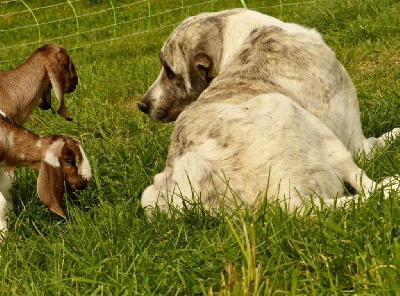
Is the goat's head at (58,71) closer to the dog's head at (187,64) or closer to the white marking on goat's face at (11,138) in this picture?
the dog's head at (187,64)

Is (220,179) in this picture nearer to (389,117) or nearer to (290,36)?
(290,36)

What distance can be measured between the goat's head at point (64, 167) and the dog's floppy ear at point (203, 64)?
99cm

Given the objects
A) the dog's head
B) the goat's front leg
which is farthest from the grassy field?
the dog's head

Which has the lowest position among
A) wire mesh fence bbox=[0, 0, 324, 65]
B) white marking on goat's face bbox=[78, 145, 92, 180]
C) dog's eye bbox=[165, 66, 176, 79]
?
wire mesh fence bbox=[0, 0, 324, 65]

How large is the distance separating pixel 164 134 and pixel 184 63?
2.80ft

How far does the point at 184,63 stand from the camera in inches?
188

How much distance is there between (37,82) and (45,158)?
1.45 m

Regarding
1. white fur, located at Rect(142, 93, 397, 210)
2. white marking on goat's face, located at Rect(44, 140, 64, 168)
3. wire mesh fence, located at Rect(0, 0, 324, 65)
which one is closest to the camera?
white fur, located at Rect(142, 93, 397, 210)

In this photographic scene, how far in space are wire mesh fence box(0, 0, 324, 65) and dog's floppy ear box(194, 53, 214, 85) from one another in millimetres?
7006

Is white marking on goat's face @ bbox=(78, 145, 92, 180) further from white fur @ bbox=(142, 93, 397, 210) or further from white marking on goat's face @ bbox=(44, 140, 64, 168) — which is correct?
white fur @ bbox=(142, 93, 397, 210)

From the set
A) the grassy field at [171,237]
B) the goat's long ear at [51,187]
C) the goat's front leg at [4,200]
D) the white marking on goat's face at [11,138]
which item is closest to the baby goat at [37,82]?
the grassy field at [171,237]

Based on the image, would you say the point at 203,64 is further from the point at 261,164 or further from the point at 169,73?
the point at 261,164

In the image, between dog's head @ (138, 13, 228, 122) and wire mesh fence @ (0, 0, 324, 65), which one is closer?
dog's head @ (138, 13, 228, 122)

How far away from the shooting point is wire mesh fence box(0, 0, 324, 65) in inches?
495
